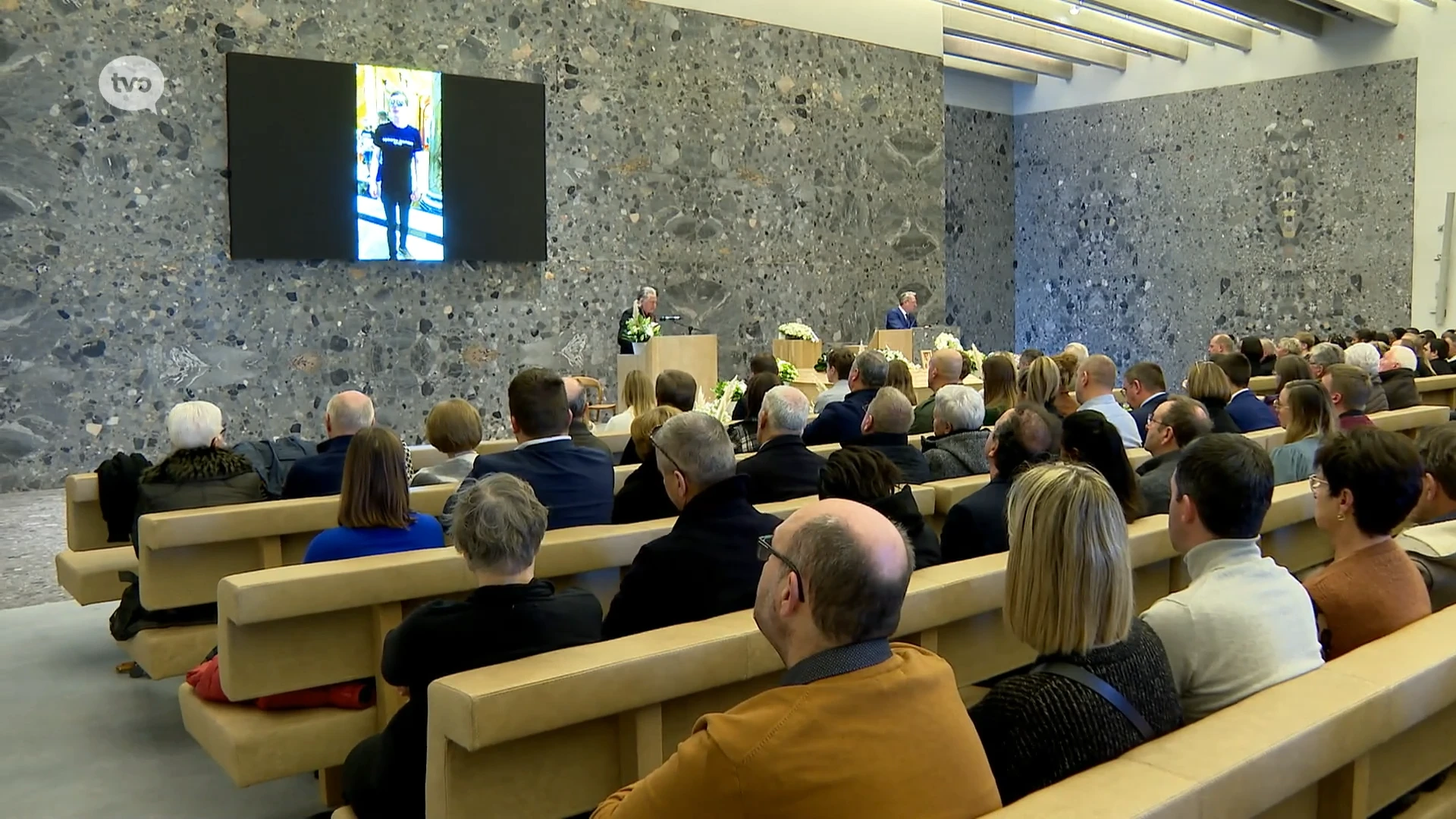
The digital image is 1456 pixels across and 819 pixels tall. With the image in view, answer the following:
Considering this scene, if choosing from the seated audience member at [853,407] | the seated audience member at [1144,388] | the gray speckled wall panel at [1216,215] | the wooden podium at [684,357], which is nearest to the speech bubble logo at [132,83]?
the wooden podium at [684,357]

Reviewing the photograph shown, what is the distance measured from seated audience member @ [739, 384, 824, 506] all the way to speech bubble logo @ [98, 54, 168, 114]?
6.04 meters

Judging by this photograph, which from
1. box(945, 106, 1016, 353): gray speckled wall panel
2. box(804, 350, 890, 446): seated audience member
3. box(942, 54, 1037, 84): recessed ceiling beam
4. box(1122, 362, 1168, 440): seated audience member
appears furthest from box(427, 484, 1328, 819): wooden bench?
box(945, 106, 1016, 353): gray speckled wall panel

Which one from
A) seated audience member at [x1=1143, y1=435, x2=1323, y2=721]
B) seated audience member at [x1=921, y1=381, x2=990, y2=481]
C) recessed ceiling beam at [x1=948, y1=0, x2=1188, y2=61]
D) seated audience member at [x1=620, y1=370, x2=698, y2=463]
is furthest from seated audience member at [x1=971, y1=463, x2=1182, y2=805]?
recessed ceiling beam at [x1=948, y1=0, x2=1188, y2=61]

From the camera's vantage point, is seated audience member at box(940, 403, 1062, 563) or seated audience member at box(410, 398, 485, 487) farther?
seated audience member at box(410, 398, 485, 487)

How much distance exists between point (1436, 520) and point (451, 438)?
305 centimetres

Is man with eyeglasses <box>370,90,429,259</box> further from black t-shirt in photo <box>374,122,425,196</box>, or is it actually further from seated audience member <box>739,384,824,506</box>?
seated audience member <box>739,384,824,506</box>

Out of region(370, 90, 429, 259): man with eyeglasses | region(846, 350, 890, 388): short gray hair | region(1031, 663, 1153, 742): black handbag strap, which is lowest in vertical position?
region(1031, 663, 1153, 742): black handbag strap

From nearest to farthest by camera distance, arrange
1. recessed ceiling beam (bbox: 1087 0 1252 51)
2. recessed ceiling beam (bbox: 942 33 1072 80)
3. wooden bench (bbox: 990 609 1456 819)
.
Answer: wooden bench (bbox: 990 609 1456 819) < recessed ceiling beam (bbox: 1087 0 1252 51) < recessed ceiling beam (bbox: 942 33 1072 80)

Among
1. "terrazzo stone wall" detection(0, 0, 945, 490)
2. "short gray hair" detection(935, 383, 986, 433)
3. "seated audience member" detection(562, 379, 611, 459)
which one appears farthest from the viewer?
"terrazzo stone wall" detection(0, 0, 945, 490)

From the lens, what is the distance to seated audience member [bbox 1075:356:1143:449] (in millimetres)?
5430

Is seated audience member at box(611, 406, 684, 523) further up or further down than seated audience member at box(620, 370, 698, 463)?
further down

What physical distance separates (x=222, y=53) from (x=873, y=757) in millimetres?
8528

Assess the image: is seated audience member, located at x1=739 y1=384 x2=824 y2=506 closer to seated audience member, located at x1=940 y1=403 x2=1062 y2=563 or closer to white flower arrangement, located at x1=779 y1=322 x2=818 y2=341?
seated audience member, located at x1=940 y1=403 x2=1062 y2=563

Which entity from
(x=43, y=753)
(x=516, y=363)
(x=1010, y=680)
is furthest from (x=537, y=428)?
(x=516, y=363)
